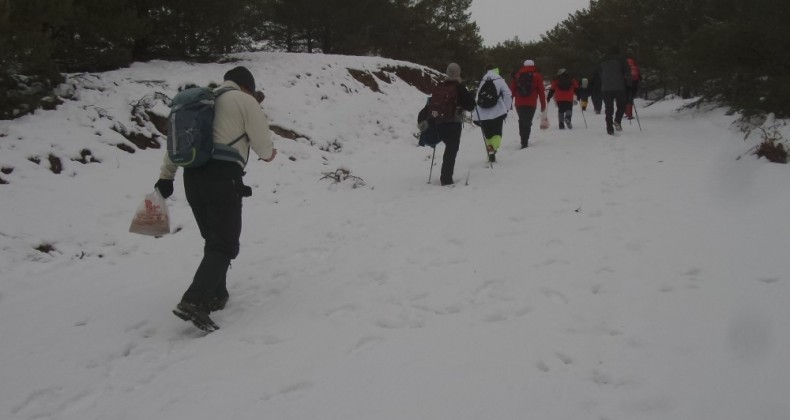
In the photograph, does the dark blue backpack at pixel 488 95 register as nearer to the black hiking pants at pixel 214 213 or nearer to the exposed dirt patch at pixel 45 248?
the black hiking pants at pixel 214 213

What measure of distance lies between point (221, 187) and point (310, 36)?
17.4 meters

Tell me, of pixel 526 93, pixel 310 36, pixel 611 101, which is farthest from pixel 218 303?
pixel 310 36

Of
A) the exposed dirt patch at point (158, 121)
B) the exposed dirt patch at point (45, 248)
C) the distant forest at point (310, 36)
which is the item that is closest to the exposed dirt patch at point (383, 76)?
the distant forest at point (310, 36)

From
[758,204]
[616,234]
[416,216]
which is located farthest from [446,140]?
[758,204]

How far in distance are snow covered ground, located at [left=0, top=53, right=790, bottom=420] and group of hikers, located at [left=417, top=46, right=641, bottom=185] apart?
3.03 feet

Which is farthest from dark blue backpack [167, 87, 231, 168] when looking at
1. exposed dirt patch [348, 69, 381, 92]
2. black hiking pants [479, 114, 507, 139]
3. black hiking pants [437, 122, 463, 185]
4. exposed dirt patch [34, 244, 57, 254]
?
exposed dirt patch [348, 69, 381, 92]

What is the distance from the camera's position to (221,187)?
3768 millimetres

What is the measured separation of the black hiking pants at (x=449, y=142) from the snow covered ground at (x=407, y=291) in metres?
0.39

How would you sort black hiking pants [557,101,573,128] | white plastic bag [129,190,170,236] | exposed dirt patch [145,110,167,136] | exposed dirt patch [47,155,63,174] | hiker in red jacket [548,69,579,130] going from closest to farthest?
white plastic bag [129,190,170,236], exposed dirt patch [47,155,63,174], exposed dirt patch [145,110,167,136], hiker in red jacket [548,69,579,130], black hiking pants [557,101,573,128]

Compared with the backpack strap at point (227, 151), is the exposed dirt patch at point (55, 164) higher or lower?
lower

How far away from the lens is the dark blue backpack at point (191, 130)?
141 inches

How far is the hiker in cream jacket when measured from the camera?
12.3 ft

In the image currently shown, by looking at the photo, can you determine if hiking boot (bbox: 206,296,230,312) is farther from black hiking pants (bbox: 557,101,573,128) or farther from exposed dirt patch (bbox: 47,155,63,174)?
black hiking pants (bbox: 557,101,573,128)

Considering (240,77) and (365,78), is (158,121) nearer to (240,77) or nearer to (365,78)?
(240,77)
